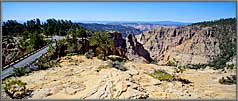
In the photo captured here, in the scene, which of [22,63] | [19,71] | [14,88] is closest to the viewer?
[14,88]

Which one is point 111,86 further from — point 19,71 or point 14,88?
point 19,71

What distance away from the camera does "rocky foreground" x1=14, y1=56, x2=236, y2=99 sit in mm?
6266

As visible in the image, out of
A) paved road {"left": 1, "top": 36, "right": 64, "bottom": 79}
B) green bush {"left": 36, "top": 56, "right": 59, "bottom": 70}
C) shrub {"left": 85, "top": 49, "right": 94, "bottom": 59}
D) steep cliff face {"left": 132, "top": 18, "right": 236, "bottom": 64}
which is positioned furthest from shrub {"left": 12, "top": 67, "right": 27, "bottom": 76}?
steep cliff face {"left": 132, "top": 18, "right": 236, "bottom": 64}

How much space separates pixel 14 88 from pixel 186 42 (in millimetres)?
35606

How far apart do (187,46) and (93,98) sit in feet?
114

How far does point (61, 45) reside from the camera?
1153cm

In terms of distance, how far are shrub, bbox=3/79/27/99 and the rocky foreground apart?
0.22m

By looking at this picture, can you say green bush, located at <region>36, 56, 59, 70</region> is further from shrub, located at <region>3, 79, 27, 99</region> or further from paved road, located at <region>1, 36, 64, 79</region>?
shrub, located at <region>3, 79, 27, 99</region>

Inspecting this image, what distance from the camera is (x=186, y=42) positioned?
1596 inches

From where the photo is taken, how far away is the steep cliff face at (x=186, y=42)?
107 ft

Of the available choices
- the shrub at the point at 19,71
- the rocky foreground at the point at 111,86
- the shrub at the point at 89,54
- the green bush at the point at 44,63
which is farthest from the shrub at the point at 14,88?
the shrub at the point at 89,54

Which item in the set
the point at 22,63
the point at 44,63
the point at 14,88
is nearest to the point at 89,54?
the point at 44,63

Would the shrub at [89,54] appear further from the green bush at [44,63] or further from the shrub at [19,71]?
the shrub at [19,71]

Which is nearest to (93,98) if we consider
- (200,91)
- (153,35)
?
(200,91)
